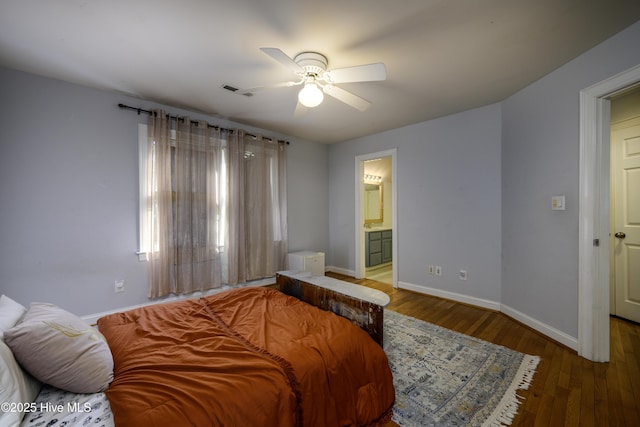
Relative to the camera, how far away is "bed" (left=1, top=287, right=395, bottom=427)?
917 millimetres

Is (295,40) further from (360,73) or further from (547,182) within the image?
(547,182)

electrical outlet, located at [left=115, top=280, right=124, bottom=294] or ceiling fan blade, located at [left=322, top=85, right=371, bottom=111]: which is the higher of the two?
ceiling fan blade, located at [left=322, top=85, right=371, bottom=111]

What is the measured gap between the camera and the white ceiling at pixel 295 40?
159cm

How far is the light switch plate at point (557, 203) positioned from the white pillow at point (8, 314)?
3.75 metres

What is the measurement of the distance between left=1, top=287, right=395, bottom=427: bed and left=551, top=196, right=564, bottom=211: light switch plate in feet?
7.25

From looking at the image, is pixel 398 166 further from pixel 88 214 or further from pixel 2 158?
pixel 2 158

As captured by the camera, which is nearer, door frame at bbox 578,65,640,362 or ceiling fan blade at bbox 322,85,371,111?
door frame at bbox 578,65,640,362

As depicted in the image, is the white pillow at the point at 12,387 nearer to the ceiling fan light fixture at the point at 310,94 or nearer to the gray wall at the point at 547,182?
the ceiling fan light fixture at the point at 310,94

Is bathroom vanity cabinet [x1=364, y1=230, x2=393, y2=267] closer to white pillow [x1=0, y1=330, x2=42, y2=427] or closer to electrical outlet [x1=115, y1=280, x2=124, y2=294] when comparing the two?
electrical outlet [x1=115, y1=280, x2=124, y2=294]

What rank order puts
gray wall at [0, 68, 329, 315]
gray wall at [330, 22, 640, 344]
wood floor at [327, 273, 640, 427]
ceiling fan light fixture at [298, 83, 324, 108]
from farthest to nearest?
gray wall at [0, 68, 329, 315] → gray wall at [330, 22, 640, 344] → ceiling fan light fixture at [298, 83, 324, 108] → wood floor at [327, 273, 640, 427]

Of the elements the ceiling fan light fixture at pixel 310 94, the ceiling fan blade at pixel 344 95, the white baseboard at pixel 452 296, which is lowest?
the white baseboard at pixel 452 296

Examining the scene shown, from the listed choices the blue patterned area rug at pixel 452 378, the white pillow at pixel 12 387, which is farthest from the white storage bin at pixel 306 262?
the white pillow at pixel 12 387

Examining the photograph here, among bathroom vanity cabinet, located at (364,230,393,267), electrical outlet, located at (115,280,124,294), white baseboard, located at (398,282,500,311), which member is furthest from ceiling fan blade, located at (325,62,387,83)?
bathroom vanity cabinet, located at (364,230,393,267)

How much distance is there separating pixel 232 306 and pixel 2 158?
255 centimetres
